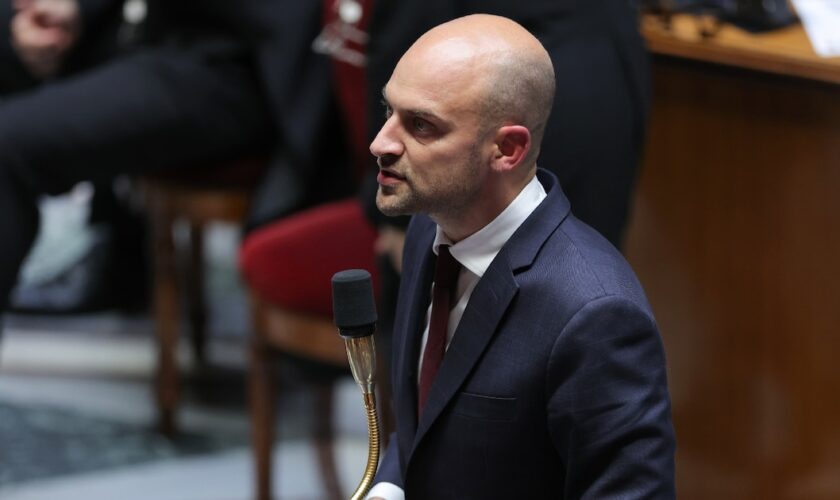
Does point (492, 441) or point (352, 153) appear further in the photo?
point (352, 153)

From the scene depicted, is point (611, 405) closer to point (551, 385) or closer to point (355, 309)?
point (551, 385)

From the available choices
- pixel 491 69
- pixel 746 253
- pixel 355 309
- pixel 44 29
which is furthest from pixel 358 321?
pixel 44 29

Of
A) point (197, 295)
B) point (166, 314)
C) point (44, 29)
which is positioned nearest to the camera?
point (44, 29)

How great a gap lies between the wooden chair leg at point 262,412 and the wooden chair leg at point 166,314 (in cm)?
39

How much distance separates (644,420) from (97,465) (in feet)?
6.95

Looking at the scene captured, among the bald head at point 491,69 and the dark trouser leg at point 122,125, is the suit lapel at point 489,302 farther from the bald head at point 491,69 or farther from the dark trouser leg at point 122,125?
the dark trouser leg at point 122,125

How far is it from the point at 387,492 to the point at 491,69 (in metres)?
0.39

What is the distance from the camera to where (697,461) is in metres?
2.36

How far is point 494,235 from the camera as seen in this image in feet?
3.76

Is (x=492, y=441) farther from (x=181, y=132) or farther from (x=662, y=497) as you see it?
(x=181, y=132)

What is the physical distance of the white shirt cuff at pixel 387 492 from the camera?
1.24 meters

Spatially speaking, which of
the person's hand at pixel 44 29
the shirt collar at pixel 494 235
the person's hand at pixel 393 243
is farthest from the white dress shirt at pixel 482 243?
the person's hand at pixel 44 29

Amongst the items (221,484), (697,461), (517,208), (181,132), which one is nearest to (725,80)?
(697,461)

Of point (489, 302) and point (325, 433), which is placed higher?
point (489, 302)
